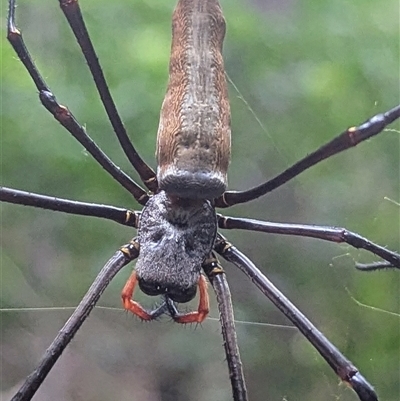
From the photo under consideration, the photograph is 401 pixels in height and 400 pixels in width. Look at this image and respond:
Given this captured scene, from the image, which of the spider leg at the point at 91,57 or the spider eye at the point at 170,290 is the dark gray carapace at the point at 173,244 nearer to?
the spider eye at the point at 170,290

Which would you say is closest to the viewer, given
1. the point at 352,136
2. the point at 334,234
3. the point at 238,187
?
the point at 352,136

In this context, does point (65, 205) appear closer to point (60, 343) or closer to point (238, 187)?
point (60, 343)

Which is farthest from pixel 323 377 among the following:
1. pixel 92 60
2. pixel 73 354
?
pixel 92 60

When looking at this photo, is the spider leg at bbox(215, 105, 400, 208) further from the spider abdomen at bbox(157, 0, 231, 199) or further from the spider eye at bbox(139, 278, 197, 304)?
the spider eye at bbox(139, 278, 197, 304)

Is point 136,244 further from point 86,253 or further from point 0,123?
point 0,123

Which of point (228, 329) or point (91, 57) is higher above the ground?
point (91, 57)

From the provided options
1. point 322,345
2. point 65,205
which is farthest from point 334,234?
point 65,205

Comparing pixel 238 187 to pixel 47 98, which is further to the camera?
pixel 238 187
